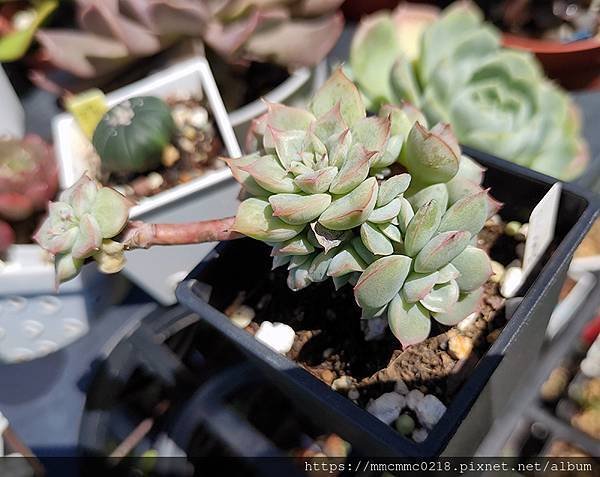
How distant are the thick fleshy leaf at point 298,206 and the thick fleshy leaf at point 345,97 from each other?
9cm

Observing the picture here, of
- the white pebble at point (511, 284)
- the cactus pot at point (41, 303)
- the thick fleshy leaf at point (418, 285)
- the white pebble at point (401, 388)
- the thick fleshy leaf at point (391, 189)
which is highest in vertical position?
the thick fleshy leaf at point (391, 189)

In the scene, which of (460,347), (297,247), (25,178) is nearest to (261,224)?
(297,247)

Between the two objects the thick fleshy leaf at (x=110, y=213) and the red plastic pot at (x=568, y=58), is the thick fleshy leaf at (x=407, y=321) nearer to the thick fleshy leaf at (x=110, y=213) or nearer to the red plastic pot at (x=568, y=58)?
the thick fleshy leaf at (x=110, y=213)

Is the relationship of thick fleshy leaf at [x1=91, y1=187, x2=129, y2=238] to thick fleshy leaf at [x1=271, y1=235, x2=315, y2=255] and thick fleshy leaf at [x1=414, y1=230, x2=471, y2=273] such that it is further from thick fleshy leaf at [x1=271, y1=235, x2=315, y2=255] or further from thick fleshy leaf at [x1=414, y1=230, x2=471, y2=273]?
thick fleshy leaf at [x1=414, y1=230, x2=471, y2=273]

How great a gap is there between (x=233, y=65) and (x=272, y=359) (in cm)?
62

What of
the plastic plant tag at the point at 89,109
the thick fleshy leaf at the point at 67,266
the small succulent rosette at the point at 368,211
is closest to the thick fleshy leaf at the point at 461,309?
the small succulent rosette at the point at 368,211

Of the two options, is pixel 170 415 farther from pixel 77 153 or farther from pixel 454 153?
pixel 454 153

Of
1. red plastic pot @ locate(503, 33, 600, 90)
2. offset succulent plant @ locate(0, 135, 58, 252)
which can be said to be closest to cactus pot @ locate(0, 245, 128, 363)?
offset succulent plant @ locate(0, 135, 58, 252)

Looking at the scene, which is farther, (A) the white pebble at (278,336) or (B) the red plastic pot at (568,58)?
(B) the red plastic pot at (568,58)

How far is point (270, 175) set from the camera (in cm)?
49

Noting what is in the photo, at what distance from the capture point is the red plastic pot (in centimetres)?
104

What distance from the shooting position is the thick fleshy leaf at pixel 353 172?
1.51 ft

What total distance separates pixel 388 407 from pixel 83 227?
0.31 meters

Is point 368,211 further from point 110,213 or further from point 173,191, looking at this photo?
point 173,191
